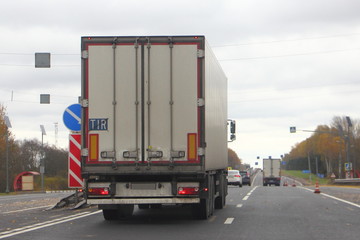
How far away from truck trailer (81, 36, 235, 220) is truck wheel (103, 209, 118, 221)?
154cm

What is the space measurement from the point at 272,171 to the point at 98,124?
64.5m

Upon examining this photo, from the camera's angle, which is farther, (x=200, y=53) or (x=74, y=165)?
(x=74, y=165)

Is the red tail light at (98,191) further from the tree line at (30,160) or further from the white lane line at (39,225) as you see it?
the tree line at (30,160)

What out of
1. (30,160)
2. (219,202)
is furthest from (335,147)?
(219,202)

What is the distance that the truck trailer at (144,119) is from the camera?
12742 mm

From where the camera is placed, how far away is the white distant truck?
2972 inches

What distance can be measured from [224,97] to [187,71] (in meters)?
5.71

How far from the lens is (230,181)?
175 ft

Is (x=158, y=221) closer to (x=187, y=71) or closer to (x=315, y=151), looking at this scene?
(x=187, y=71)

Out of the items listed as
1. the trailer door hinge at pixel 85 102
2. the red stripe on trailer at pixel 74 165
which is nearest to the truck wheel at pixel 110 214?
the red stripe on trailer at pixel 74 165

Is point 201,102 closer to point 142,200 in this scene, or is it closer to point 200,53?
point 200,53

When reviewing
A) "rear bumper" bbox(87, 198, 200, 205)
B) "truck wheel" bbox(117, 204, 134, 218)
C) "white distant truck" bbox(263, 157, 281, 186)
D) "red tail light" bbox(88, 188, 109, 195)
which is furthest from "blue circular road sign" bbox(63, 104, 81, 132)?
"white distant truck" bbox(263, 157, 281, 186)

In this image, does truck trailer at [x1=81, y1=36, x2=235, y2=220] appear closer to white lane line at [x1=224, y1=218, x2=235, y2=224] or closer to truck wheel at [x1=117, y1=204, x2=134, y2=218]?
white lane line at [x1=224, y1=218, x2=235, y2=224]

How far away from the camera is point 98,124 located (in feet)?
42.3
